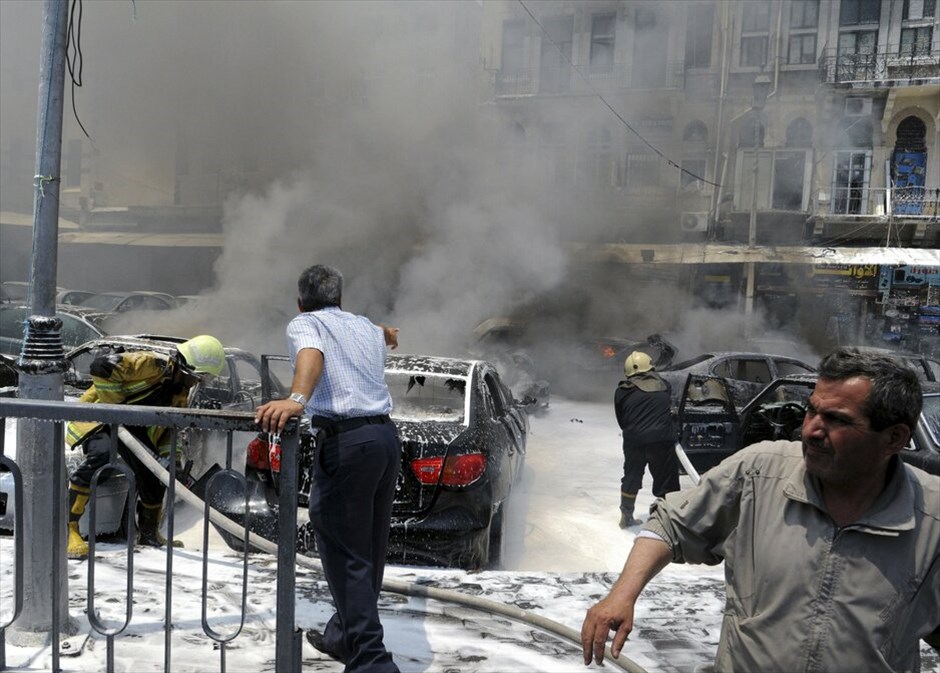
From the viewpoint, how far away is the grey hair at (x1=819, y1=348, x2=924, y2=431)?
1504mm

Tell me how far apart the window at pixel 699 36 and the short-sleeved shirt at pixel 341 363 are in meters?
20.0

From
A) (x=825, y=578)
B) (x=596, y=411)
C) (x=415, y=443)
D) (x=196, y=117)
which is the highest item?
(x=196, y=117)

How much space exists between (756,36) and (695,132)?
2840mm

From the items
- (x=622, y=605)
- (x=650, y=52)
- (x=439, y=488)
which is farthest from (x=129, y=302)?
(x=650, y=52)

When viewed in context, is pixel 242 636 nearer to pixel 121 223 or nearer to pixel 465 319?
pixel 465 319

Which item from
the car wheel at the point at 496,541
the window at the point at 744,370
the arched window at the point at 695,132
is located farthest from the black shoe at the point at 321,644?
the arched window at the point at 695,132

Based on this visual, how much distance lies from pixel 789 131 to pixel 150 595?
2047cm

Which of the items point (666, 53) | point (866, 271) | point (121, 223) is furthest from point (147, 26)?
point (866, 271)

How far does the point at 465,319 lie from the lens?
48.7ft

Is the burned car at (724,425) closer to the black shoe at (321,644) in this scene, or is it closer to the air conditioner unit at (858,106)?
the black shoe at (321,644)

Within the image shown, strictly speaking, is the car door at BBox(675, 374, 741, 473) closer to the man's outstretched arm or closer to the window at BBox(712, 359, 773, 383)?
the window at BBox(712, 359, 773, 383)

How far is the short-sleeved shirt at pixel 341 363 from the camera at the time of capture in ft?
8.45

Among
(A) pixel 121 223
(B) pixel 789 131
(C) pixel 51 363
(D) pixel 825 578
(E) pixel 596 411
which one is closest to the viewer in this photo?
(D) pixel 825 578

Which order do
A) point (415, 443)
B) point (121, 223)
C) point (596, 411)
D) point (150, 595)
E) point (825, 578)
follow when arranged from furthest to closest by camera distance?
point (121, 223), point (596, 411), point (415, 443), point (150, 595), point (825, 578)
